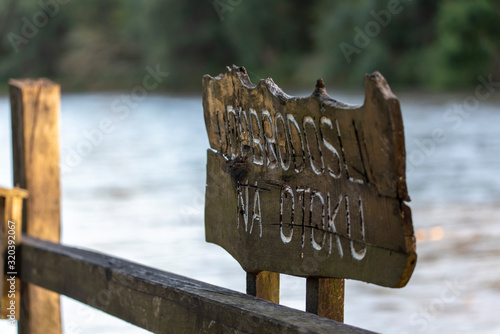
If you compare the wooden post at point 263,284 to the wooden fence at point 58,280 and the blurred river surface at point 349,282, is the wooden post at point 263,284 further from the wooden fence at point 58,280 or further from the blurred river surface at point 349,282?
the blurred river surface at point 349,282

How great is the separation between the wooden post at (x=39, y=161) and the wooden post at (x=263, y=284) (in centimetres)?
150

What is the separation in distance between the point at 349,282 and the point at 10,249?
11.0ft

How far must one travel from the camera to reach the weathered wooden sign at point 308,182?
4.60ft

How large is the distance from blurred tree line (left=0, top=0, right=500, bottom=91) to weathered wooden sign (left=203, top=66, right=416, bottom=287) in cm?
3257

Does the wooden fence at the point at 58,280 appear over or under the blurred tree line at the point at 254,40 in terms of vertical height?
under

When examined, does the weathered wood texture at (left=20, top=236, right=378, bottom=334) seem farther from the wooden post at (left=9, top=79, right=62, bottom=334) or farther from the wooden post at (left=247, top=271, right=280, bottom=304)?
the wooden post at (left=9, top=79, right=62, bottom=334)

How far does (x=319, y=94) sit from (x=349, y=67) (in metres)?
37.4

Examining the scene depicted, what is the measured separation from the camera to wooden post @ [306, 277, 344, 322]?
1702 mm

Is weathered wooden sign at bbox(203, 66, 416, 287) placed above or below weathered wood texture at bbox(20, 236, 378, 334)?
above

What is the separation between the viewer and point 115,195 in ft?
33.1

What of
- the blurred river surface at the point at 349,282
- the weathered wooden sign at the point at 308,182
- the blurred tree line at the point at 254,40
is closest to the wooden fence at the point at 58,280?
the weathered wooden sign at the point at 308,182

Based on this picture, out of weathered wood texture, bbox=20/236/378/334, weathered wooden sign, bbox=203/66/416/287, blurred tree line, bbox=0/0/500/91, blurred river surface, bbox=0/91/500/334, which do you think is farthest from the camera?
blurred tree line, bbox=0/0/500/91

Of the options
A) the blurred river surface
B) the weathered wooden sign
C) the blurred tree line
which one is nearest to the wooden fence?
the weathered wooden sign

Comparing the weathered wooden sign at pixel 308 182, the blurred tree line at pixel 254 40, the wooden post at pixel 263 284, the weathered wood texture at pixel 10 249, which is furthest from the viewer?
the blurred tree line at pixel 254 40
